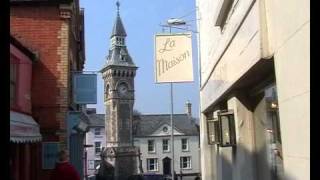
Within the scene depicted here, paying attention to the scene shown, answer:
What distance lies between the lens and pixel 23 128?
13609 millimetres

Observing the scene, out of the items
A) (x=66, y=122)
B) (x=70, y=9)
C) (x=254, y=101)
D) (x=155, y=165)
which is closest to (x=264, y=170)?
(x=254, y=101)

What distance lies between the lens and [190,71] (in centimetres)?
1356

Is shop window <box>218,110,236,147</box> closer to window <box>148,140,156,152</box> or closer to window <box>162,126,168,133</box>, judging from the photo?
window <box>148,140,156,152</box>

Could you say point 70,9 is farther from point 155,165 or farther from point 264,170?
point 155,165

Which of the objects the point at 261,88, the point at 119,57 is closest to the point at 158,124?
the point at 119,57

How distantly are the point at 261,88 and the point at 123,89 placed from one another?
8513 cm

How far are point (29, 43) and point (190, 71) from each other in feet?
19.6

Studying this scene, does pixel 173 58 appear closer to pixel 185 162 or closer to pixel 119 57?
pixel 119 57

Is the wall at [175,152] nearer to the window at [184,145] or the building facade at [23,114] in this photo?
the window at [184,145]

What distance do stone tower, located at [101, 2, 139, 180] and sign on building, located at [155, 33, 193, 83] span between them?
72.8 metres

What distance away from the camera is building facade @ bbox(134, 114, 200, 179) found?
93.4m

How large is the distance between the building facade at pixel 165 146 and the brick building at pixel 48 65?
245 feet

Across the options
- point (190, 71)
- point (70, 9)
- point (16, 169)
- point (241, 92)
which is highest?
point (70, 9)

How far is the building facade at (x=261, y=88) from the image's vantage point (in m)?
4.11
